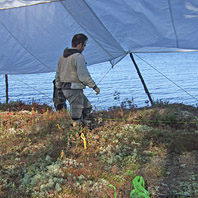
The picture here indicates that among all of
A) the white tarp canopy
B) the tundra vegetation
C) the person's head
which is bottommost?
the tundra vegetation

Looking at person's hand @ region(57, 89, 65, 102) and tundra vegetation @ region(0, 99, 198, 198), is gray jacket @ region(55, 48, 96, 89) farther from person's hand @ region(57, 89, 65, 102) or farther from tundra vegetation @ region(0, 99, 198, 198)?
person's hand @ region(57, 89, 65, 102)

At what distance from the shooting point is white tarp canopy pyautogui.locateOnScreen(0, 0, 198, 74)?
7.95m

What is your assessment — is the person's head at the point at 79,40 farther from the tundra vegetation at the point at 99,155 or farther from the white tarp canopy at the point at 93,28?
the tundra vegetation at the point at 99,155

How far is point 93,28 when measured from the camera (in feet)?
31.8

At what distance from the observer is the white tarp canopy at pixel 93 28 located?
26.1 feet

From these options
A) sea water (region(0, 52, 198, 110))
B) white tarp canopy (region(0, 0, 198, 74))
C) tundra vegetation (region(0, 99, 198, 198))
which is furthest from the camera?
sea water (region(0, 52, 198, 110))

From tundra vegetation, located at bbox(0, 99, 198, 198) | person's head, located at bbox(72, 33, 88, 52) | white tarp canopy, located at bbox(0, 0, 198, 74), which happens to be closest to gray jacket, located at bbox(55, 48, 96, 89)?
person's head, located at bbox(72, 33, 88, 52)

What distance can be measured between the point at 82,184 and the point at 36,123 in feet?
13.6

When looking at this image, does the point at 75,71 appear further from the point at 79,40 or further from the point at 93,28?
the point at 93,28

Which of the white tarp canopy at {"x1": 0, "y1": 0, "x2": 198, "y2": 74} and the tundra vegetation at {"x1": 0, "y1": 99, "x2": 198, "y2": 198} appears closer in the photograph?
the tundra vegetation at {"x1": 0, "y1": 99, "x2": 198, "y2": 198}

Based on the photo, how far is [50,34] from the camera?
36.3 ft

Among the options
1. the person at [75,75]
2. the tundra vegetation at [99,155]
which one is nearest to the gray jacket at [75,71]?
the person at [75,75]

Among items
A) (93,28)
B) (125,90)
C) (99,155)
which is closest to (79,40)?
(93,28)

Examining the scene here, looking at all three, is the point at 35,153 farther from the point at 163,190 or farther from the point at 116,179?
the point at 163,190
